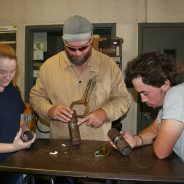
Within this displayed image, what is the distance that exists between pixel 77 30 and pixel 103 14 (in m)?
1.84

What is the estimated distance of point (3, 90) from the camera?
1.85 meters

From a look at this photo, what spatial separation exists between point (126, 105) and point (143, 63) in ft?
2.32

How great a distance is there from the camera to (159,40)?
3.77 metres

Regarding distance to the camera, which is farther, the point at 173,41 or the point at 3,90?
the point at 173,41

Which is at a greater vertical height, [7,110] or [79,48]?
[79,48]

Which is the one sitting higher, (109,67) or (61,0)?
(61,0)

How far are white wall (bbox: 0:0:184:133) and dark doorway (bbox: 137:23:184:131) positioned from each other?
7cm

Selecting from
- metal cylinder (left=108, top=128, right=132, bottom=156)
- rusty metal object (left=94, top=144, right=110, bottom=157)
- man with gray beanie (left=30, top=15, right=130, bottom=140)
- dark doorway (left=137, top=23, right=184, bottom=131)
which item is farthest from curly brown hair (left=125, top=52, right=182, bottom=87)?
dark doorway (left=137, top=23, right=184, bottom=131)

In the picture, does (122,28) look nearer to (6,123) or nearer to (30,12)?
(30,12)

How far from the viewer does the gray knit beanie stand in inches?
A: 81.8

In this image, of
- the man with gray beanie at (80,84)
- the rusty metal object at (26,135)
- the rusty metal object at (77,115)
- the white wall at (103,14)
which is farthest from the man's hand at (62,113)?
the white wall at (103,14)

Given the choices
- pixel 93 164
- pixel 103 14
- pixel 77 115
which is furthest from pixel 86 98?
pixel 103 14

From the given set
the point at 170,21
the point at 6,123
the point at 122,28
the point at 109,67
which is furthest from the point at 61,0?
the point at 6,123

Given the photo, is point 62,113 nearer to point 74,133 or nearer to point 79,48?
point 74,133
